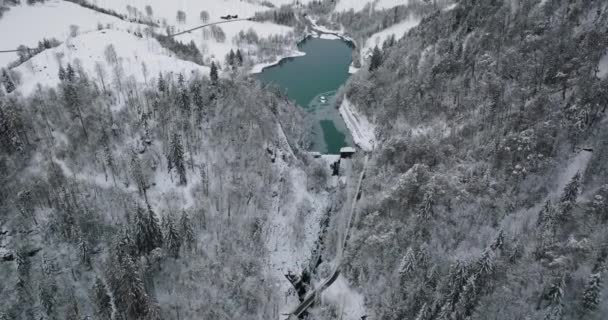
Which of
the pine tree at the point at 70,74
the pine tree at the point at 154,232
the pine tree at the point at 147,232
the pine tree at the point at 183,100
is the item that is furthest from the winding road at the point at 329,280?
the pine tree at the point at 70,74

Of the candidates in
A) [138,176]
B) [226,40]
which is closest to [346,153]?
[138,176]

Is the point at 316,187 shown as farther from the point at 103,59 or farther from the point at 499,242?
the point at 103,59

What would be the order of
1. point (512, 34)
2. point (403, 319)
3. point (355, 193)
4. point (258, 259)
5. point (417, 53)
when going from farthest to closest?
point (417, 53)
point (512, 34)
point (355, 193)
point (258, 259)
point (403, 319)

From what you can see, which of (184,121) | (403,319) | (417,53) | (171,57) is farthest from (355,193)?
(171,57)

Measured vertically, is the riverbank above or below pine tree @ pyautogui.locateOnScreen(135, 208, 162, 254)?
above

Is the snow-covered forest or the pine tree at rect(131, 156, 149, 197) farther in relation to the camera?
the pine tree at rect(131, 156, 149, 197)

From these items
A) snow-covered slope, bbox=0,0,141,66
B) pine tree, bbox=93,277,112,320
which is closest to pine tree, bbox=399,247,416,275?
pine tree, bbox=93,277,112,320

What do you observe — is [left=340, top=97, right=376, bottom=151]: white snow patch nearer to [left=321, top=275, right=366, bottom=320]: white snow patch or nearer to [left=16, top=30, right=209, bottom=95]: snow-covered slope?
[left=16, top=30, right=209, bottom=95]: snow-covered slope

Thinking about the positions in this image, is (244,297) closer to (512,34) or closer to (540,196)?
(540,196)
